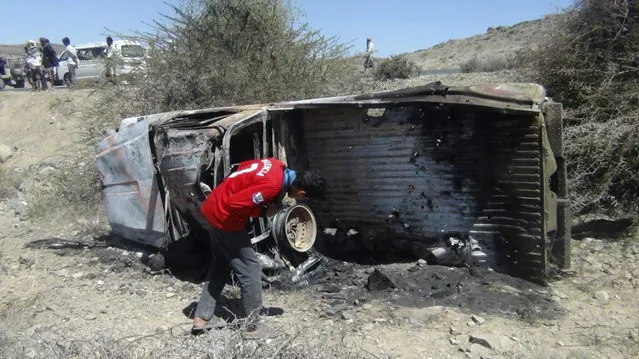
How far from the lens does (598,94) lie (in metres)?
6.23

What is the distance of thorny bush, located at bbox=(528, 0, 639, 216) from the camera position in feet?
19.2

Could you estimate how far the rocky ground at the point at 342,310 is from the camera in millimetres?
3748

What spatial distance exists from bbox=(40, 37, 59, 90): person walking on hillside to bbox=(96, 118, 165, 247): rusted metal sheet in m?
10.6

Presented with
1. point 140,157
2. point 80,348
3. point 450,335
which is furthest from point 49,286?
point 450,335

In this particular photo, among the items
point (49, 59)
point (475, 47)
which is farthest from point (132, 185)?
point (475, 47)

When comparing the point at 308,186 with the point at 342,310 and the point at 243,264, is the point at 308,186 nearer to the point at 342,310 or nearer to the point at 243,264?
the point at 243,264

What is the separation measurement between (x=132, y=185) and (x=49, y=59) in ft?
38.4

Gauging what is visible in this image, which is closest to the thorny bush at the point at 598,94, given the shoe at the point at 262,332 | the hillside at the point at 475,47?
the shoe at the point at 262,332

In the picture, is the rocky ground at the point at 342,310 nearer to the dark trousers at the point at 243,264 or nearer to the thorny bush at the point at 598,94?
the dark trousers at the point at 243,264

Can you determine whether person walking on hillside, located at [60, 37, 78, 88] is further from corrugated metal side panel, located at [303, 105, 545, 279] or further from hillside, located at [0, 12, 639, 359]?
corrugated metal side panel, located at [303, 105, 545, 279]

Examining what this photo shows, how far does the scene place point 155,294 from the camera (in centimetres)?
508

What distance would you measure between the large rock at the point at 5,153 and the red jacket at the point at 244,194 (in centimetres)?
1002

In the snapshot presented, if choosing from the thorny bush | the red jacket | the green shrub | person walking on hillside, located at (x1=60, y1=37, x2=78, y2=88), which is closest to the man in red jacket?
the red jacket

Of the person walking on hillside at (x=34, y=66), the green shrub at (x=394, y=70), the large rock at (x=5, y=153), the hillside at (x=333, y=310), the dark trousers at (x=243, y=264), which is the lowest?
the hillside at (x=333, y=310)
